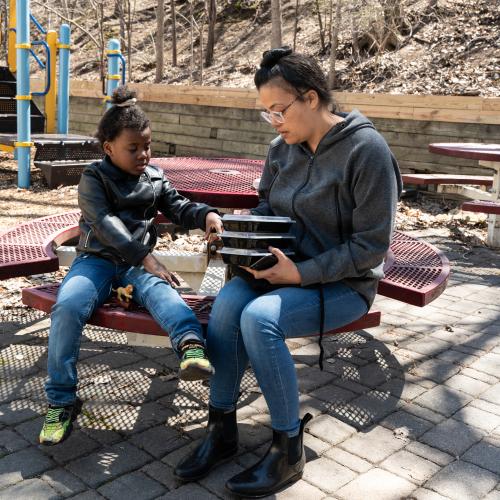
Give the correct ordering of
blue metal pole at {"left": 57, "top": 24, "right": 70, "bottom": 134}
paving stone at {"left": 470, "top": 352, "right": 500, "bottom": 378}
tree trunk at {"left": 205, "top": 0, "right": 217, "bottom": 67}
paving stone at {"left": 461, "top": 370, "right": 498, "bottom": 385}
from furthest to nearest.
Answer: tree trunk at {"left": 205, "top": 0, "right": 217, "bottom": 67}, blue metal pole at {"left": 57, "top": 24, "right": 70, "bottom": 134}, paving stone at {"left": 470, "top": 352, "right": 500, "bottom": 378}, paving stone at {"left": 461, "top": 370, "right": 498, "bottom": 385}

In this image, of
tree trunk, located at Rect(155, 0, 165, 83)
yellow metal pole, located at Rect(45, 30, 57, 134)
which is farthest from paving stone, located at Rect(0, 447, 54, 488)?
tree trunk, located at Rect(155, 0, 165, 83)

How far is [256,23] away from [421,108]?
9.59 m

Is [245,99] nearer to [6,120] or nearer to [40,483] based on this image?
[6,120]

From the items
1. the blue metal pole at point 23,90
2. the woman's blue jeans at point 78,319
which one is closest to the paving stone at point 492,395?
the woman's blue jeans at point 78,319

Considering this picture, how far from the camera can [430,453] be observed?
8.57 feet

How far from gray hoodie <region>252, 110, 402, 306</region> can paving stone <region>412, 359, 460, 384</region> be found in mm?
972

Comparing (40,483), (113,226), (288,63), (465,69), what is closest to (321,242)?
(288,63)

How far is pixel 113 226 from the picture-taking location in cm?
274

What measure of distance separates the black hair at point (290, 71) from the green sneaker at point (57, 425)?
1.41 meters

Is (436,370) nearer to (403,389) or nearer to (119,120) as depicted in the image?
(403,389)

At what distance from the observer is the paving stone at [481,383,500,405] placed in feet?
10.3

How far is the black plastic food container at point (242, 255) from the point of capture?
2.37 m

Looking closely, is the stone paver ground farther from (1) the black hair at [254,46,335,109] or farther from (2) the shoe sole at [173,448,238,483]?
(1) the black hair at [254,46,335,109]

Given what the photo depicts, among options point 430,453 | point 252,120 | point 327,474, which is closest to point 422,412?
point 430,453
